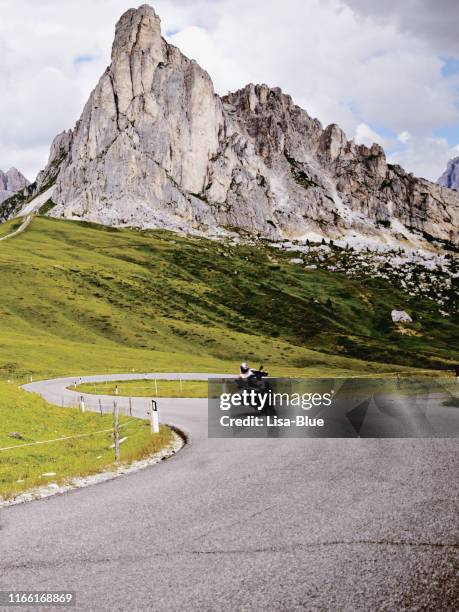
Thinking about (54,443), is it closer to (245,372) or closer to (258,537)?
(245,372)

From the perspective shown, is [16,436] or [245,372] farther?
[245,372]

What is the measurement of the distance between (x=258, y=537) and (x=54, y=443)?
1707cm

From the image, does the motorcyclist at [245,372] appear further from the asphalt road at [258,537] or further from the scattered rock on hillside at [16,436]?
the scattered rock on hillside at [16,436]

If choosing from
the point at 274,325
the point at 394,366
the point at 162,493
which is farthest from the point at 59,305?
the point at 162,493

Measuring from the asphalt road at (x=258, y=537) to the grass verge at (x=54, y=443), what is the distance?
3160 millimetres

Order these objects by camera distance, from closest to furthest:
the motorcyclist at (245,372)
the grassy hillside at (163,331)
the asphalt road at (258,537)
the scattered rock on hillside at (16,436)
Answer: the asphalt road at (258,537) → the scattered rock on hillside at (16,436) → the motorcyclist at (245,372) → the grassy hillside at (163,331)

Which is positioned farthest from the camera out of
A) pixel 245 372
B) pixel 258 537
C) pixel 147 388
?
pixel 147 388

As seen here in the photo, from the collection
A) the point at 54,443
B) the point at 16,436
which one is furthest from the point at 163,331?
the point at 54,443

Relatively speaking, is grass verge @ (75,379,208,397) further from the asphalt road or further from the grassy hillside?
the asphalt road

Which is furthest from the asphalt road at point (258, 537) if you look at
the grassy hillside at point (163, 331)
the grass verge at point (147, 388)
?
the grassy hillside at point (163, 331)

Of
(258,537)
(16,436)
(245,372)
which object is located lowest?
(16,436)

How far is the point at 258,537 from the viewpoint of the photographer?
955cm

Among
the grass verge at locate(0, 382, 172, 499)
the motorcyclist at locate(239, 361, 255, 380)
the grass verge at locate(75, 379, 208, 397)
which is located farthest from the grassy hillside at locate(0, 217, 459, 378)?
the motorcyclist at locate(239, 361, 255, 380)

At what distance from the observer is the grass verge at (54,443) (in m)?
17.5
